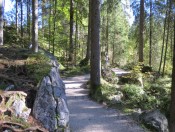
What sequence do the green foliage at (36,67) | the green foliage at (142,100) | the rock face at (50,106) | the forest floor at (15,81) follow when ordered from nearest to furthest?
the forest floor at (15,81) < the rock face at (50,106) < the green foliage at (36,67) < the green foliage at (142,100)

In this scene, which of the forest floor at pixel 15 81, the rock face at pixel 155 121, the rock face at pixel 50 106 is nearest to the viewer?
the forest floor at pixel 15 81

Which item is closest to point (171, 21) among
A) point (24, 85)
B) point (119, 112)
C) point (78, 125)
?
point (119, 112)

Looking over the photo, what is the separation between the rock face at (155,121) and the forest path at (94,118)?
0.40 meters

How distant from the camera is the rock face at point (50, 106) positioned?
6688mm

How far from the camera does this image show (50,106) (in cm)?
699

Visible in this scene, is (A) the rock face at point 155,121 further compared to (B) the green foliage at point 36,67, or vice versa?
(A) the rock face at point 155,121

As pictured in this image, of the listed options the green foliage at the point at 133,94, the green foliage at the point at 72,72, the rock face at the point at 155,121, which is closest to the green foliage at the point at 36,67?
the rock face at the point at 155,121

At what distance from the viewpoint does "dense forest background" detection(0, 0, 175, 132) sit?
1201cm

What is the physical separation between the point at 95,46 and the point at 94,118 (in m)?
Result: 3.80

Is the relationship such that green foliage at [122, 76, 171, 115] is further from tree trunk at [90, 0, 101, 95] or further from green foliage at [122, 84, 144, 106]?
tree trunk at [90, 0, 101, 95]

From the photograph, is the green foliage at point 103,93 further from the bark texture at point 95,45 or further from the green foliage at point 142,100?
the green foliage at point 142,100

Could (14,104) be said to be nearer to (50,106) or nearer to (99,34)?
(50,106)

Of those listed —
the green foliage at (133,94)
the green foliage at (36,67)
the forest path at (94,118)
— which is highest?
the green foliage at (36,67)

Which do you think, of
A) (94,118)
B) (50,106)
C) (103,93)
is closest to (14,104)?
(50,106)
